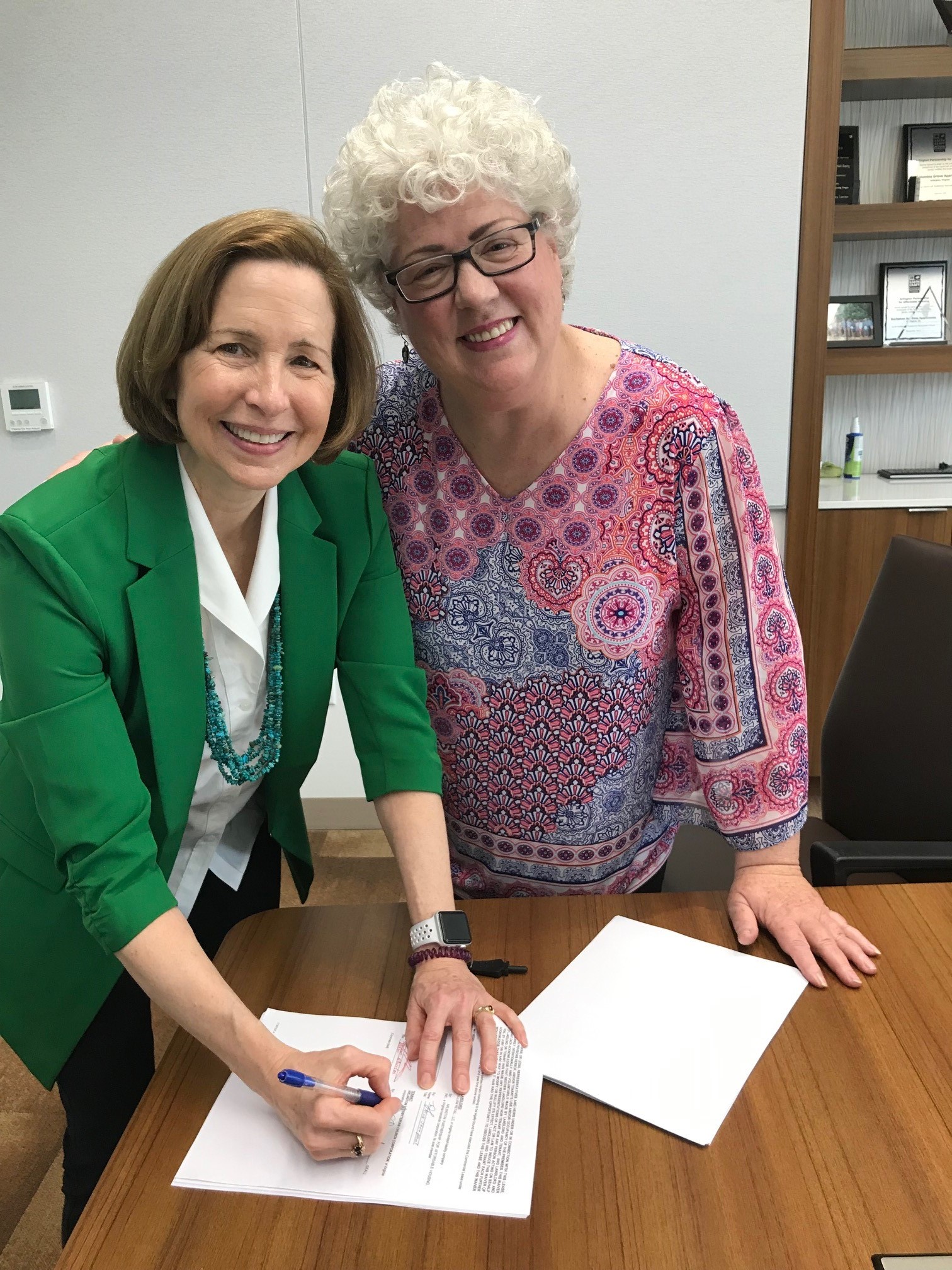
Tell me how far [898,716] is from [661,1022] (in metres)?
0.90

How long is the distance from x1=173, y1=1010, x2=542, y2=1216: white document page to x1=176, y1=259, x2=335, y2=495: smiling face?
2.06 feet

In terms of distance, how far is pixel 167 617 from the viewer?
1.10 m

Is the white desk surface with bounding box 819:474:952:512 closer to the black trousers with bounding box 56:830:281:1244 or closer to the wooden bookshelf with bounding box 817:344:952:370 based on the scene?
the wooden bookshelf with bounding box 817:344:952:370

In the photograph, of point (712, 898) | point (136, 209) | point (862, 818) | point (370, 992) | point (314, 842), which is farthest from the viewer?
point (314, 842)

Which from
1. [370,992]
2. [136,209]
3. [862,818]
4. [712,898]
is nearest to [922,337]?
[862,818]

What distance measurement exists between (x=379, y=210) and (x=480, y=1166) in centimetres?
101

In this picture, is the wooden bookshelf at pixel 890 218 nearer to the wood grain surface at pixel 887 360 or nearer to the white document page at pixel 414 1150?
the wood grain surface at pixel 887 360

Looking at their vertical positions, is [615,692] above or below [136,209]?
below

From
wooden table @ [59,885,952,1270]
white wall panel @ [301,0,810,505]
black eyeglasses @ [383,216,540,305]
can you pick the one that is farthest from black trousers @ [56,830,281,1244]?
white wall panel @ [301,0,810,505]

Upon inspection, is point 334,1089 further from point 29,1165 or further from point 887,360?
point 887,360

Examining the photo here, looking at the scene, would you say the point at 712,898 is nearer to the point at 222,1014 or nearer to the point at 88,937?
the point at 222,1014

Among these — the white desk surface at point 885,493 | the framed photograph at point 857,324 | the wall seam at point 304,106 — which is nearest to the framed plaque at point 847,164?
the framed photograph at point 857,324

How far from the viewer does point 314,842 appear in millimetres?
3379

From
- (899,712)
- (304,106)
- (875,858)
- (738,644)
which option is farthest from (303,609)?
(304,106)
